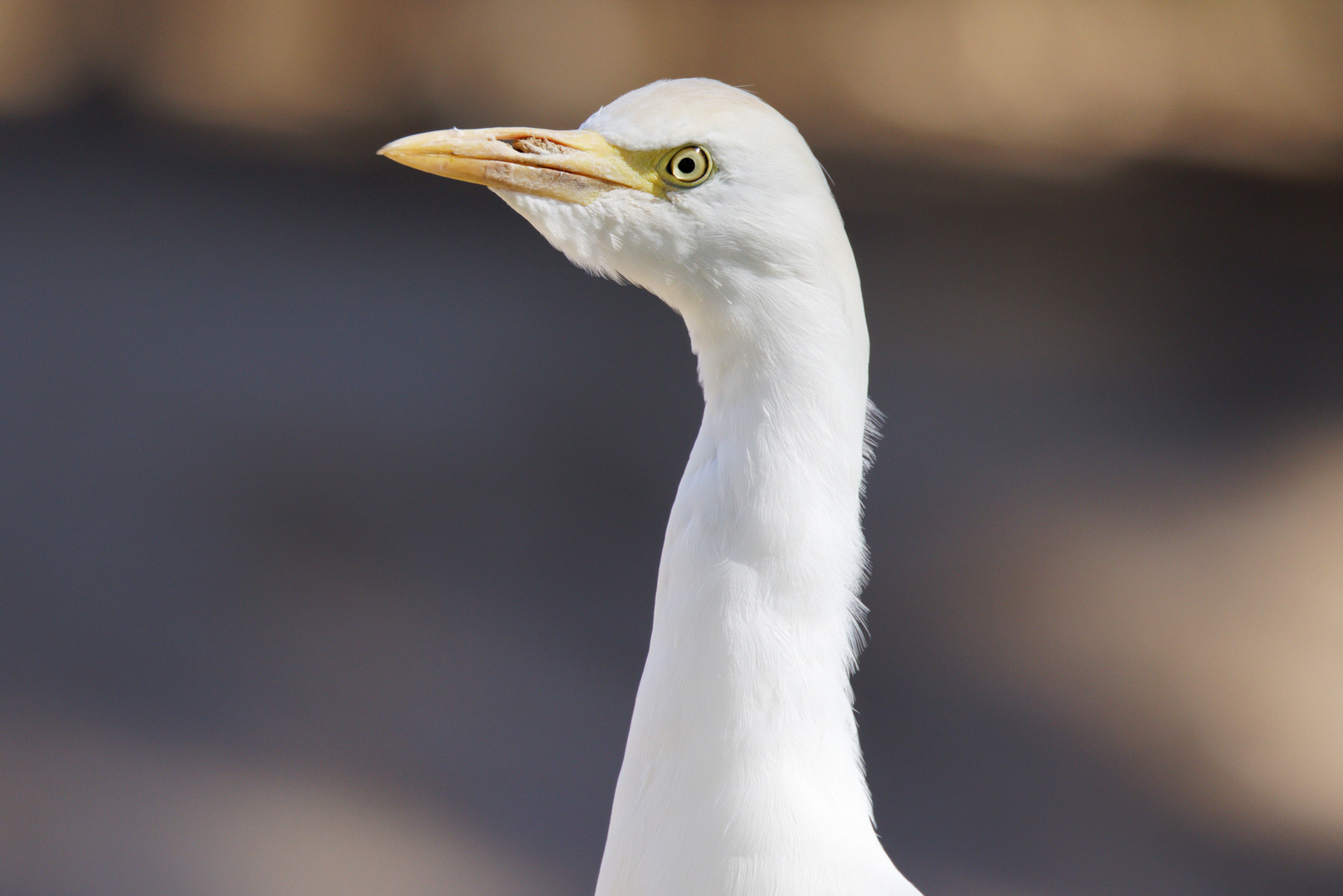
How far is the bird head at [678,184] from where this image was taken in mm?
680

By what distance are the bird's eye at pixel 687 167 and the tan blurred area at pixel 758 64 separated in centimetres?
207

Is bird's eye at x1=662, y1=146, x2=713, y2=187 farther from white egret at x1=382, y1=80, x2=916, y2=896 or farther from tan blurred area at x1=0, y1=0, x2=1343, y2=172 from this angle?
tan blurred area at x1=0, y1=0, x2=1343, y2=172

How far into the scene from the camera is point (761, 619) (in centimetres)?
68

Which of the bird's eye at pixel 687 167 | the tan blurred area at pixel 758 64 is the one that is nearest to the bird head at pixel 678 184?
the bird's eye at pixel 687 167

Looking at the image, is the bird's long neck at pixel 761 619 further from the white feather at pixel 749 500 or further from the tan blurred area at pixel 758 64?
the tan blurred area at pixel 758 64

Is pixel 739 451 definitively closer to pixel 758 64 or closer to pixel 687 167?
pixel 687 167

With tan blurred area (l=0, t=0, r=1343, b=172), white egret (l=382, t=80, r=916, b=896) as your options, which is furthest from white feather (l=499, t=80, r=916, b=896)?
tan blurred area (l=0, t=0, r=1343, b=172)

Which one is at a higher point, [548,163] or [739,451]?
[548,163]

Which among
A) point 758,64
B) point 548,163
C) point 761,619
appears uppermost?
point 758,64

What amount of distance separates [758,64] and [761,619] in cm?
228

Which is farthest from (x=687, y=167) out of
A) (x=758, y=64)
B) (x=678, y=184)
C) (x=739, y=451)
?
(x=758, y=64)

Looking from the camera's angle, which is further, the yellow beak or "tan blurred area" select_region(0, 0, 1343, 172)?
"tan blurred area" select_region(0, 0, 1343, 172)

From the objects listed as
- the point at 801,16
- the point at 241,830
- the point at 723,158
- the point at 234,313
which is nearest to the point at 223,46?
the point at 234,313

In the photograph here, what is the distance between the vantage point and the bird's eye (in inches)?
27.1
